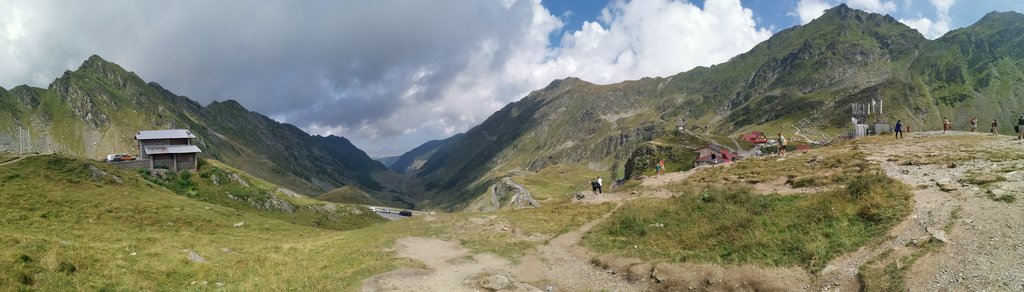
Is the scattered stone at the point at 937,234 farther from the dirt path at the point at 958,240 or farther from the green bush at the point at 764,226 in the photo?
the green bush at the point at 764,226

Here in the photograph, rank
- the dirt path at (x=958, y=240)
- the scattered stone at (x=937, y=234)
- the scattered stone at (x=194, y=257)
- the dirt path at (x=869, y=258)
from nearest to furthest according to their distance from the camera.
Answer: the dirt path at (x=958, y=240) < the dirt path at (x=869, y=258) < the scattered stone at (x=937, y=234) < the scattered stone at (x=194, y=257)

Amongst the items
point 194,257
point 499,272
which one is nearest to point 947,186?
point 499,272

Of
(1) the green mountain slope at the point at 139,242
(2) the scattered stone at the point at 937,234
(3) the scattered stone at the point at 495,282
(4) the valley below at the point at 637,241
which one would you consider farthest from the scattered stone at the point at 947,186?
(1) the green mountain slope at the point at 139,242

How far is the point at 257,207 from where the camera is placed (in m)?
69.9

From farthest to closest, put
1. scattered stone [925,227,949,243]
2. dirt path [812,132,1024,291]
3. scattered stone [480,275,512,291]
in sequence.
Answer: scattered stone [480,275,512,291]
scattered stone [925,227,949,243]
dirt path [812,132,1024,291]

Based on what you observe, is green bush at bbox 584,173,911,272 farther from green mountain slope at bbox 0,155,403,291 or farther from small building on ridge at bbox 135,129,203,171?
small building on ridge at bbox 135,129,203,171

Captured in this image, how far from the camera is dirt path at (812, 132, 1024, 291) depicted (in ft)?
48.7

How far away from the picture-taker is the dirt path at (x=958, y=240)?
48.7ft

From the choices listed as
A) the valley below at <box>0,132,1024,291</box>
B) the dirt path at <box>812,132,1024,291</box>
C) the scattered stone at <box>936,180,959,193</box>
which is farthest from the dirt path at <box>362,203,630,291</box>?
the scattered stone at <box>936,180,959,193</box>

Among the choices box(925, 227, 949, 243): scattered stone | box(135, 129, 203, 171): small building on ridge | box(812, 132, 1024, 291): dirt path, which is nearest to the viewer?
box(812, 132, 1024, 291): dirt path

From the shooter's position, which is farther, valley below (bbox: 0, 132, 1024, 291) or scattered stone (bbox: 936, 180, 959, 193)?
scattered stone (bbox: 936, 180, 959, 193)

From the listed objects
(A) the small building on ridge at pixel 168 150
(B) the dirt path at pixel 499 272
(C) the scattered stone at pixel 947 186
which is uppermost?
(A) the small building on ridge at pixel 168 150

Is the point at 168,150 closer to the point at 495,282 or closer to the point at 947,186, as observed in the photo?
the point at 495,282

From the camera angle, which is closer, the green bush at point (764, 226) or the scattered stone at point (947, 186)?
the green bush at point (764, 226)
